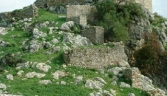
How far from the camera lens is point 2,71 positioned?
24188 mm

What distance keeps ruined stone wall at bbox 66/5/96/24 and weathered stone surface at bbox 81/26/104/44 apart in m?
1.65

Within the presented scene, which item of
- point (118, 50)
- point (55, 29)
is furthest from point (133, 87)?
point (55, 29)

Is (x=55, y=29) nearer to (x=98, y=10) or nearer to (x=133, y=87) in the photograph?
(x=98, y=10)

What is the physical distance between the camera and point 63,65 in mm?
25094

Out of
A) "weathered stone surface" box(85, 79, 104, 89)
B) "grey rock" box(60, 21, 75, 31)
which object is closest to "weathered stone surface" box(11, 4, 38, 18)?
"grey rock" box(60, 21, 75, 31)

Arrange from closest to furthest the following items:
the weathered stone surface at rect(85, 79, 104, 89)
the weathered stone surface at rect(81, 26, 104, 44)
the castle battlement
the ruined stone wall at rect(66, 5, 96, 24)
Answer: the weathered stone surface at rect(85, 79, 104, 89) → the weathered stone surface at rect(81, 26, 104, 44) → the ruined stone wall at rect(66, 5, 96, 24) → the castle battlement

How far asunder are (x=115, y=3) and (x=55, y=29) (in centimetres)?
545

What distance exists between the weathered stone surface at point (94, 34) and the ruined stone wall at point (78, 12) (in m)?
1.65

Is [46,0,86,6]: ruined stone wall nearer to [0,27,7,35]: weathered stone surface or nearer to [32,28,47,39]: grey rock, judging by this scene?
[0,27,7,35]: weathered stone surface

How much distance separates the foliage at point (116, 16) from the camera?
2936 centimetres

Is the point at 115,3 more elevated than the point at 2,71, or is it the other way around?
the point at 115,3

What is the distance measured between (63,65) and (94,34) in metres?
4.20

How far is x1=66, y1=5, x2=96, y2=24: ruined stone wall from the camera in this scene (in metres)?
30.4

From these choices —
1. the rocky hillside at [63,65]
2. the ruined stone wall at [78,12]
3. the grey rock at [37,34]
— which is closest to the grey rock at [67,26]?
the rocky hillside at [63,65]
